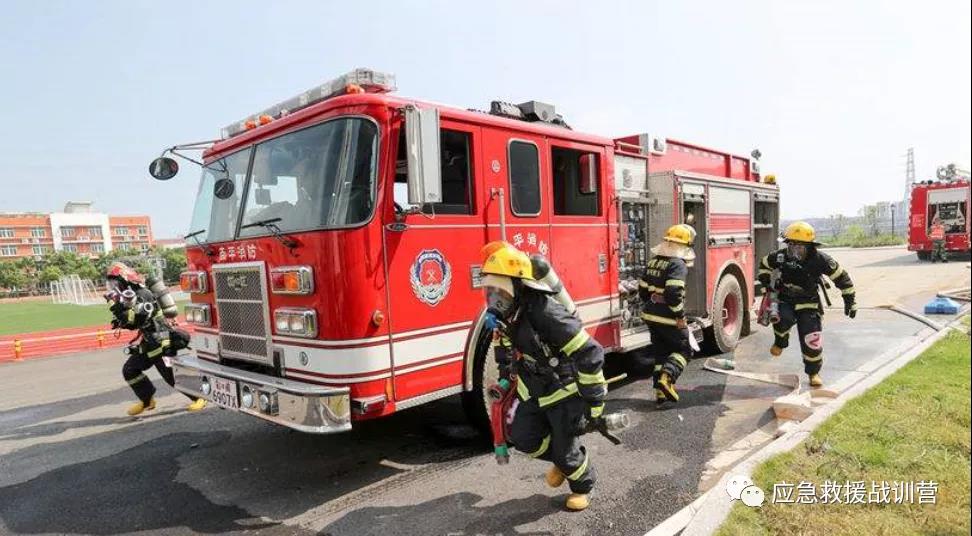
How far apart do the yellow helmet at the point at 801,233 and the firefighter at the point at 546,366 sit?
3.69 meters

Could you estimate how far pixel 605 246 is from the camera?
18.5ft

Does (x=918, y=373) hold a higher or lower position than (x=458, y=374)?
lower

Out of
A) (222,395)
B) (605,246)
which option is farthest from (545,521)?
(605,246)

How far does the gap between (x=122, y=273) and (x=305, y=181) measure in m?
3.65

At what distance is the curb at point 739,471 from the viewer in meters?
3.01

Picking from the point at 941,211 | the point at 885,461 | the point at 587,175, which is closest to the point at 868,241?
the point at 941,211

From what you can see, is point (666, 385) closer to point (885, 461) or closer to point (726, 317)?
point (885, 461)

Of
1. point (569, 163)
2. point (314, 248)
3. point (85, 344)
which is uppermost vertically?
point (569, 163)

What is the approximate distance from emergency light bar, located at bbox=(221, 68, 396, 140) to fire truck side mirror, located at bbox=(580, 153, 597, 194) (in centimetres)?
222

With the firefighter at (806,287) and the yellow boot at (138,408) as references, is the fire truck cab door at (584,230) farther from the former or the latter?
the yellow boot at (138,408)

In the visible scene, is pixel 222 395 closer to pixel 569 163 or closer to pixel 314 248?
pixel 314 248

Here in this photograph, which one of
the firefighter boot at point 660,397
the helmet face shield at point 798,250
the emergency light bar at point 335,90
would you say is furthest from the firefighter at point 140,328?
the helmet face shield at point 798,250

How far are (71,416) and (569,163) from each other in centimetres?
625

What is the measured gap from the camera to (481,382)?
436 cm
